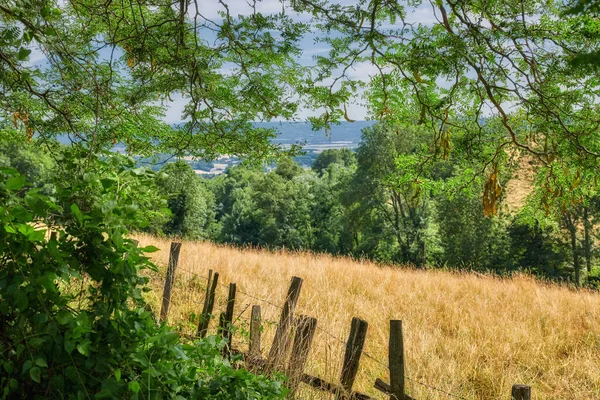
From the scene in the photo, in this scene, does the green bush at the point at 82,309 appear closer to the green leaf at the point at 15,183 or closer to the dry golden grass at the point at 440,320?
the green leaf at the point at 15,183

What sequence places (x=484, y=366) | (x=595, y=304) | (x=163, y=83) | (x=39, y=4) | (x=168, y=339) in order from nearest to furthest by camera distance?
(x=168, y=339) < (x=39, y=4) < (x=163, y=83) < (x=484, y=366) < (x=595, y=304)

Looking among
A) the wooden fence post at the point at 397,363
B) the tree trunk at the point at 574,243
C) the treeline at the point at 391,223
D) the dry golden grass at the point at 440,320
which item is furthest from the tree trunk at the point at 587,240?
the wooden fence post at the point at 397,363

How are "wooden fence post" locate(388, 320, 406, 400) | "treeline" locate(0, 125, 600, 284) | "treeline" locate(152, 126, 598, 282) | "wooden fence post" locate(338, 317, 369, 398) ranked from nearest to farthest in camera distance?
"wooden fence post" locate(388, 320, 406, 400) → "wooden fence post" locate(338, 317, 369, 398) → "treeline" locate(0, 125, 600, 284) → "treeline" locate(152, 126, 598, 282)

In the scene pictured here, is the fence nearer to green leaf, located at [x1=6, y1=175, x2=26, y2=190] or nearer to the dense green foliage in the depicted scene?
the dense green foliage

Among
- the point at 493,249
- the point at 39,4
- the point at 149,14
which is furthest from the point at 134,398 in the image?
the point at 493,249

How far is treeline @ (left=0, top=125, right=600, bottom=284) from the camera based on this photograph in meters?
29.2

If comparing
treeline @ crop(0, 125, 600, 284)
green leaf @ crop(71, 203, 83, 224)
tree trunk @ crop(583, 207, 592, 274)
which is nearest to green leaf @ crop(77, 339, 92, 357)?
green leaf @ crop(71, 203, 83, 224)

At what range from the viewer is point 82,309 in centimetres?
200

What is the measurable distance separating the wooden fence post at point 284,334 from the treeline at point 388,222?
48.8 ft

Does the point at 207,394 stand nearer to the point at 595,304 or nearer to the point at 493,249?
the point at 595,304

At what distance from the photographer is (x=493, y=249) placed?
31.8 metres

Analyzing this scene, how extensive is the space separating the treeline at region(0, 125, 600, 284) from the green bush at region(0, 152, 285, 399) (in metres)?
16.7

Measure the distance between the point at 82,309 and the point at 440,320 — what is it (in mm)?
5485

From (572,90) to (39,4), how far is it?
422 cm
